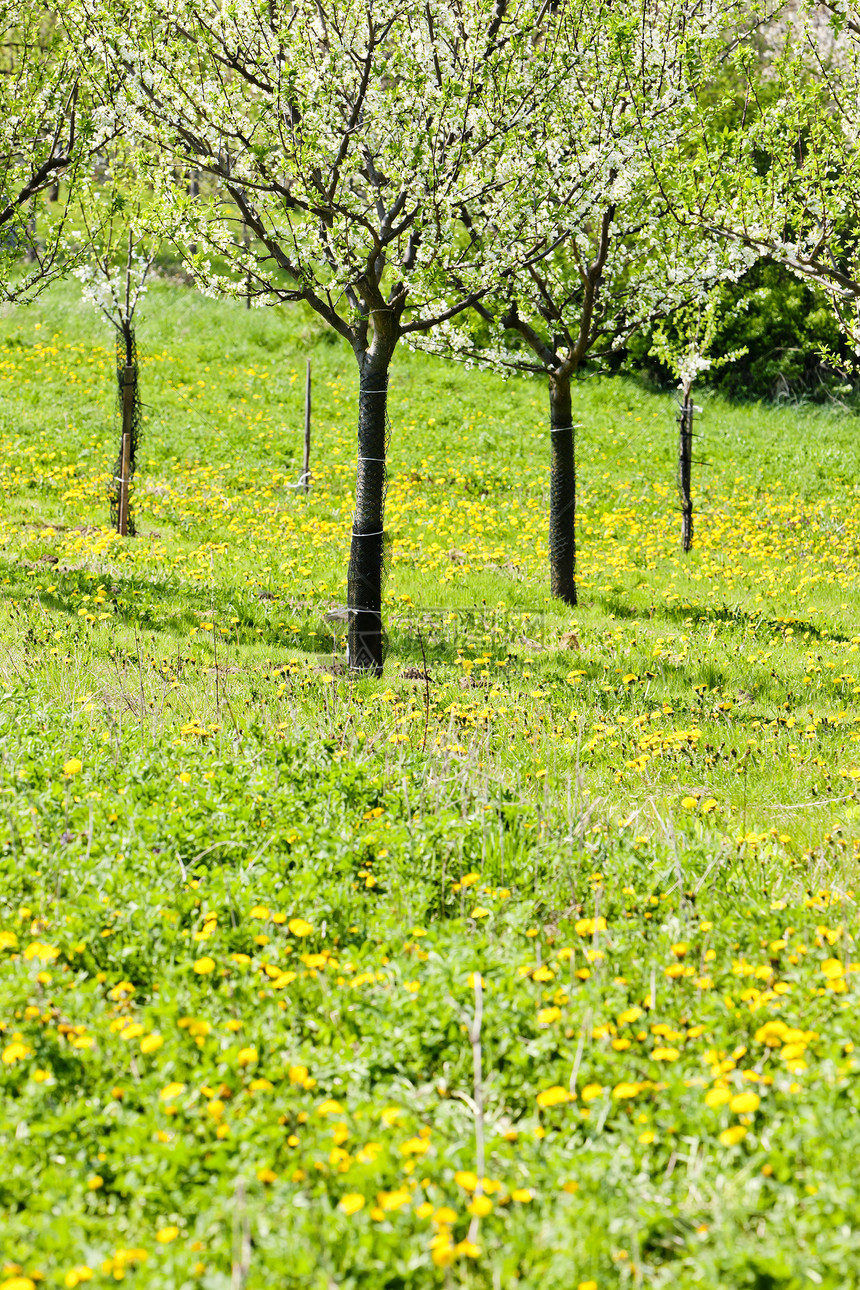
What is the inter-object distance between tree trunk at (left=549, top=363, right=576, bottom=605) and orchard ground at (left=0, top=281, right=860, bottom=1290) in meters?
2.82

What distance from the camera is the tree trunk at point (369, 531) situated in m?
9.38

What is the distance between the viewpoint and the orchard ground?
285cm

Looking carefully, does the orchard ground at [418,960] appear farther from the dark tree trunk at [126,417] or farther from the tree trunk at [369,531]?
the dark tree trunk at [126,417]

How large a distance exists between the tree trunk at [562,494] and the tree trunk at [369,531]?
14.0ft

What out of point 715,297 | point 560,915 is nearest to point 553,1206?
point 560,915

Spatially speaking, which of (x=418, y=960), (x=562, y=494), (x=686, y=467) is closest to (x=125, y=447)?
(x=562, y=494)

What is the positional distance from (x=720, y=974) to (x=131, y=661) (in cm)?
630

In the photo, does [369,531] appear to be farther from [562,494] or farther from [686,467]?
[686,467]

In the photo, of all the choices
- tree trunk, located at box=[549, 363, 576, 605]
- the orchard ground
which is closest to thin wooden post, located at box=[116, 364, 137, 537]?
the orchard ground

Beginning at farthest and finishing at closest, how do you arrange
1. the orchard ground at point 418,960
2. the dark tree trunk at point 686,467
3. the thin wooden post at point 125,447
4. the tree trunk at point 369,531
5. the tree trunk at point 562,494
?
the dark tree trunk at point 686,467 < the thin wooden post at point 125,447 < the tree trunk at point 562,494 < the tree trunk at point 369,531 < the orchard ground at point 418,960

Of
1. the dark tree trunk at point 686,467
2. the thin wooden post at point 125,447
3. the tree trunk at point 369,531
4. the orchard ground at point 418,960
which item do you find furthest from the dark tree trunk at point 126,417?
the dark tree trunk at point 686,467

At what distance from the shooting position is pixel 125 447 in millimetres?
15484

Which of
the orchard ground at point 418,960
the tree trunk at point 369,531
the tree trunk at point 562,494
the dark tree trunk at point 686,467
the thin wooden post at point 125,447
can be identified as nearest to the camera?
the orchard ground at point 418,960

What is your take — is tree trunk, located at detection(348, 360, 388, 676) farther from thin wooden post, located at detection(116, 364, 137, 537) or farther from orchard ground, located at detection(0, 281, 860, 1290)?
thin wooden post, located at detection(116, 364, 137, 537)
